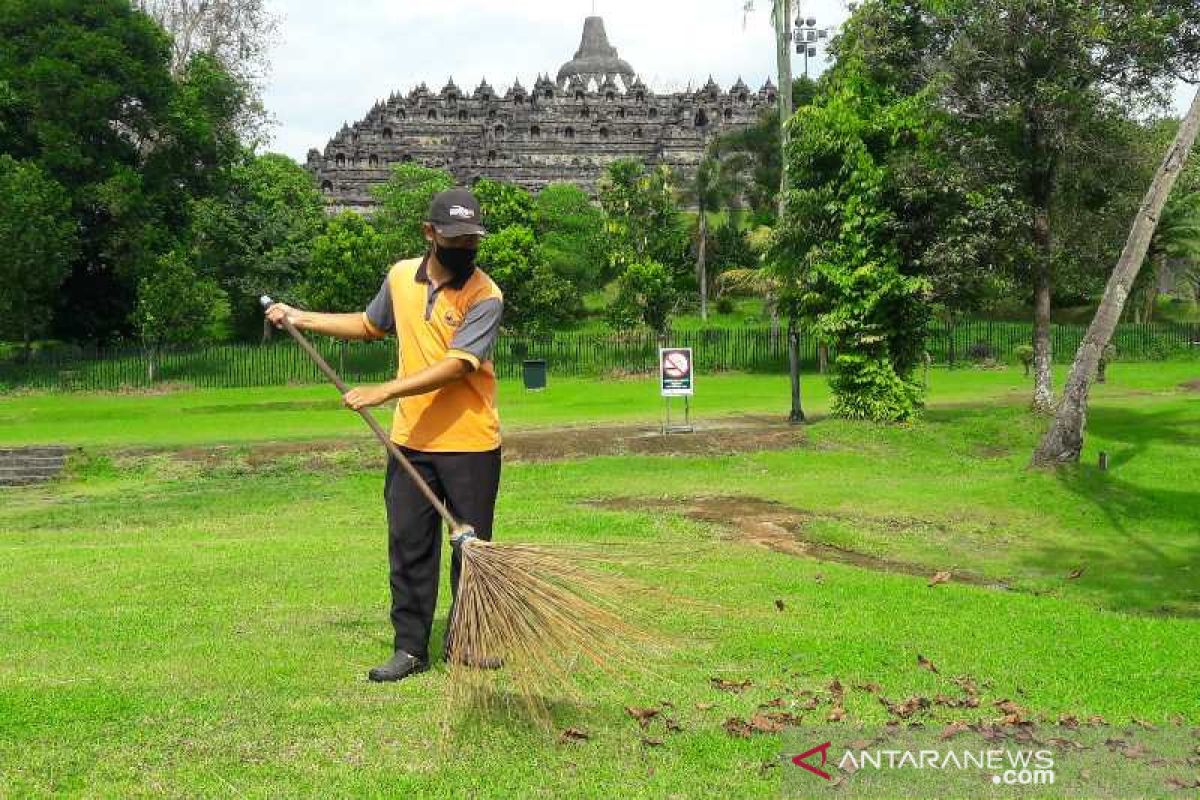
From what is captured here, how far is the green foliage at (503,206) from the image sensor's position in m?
52.2

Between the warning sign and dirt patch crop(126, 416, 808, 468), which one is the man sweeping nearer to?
dirt patch crop(126, 416, 808, 468)

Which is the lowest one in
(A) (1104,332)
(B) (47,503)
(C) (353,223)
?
(B) (47,503)

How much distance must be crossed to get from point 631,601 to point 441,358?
149cm

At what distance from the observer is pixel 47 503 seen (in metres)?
15.9

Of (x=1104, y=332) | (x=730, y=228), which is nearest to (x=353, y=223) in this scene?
(x=730, y=228)

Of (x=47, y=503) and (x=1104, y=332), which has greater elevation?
(x=1104, y=332)

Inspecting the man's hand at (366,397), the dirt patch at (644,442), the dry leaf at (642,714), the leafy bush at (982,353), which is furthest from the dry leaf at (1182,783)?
the leafy bush at (982,353)

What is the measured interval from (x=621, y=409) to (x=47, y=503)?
13.8 metres

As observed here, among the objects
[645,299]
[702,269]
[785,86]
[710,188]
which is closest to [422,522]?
[785,86]

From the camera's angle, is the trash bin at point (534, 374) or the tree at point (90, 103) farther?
the tree at point (90, 103)

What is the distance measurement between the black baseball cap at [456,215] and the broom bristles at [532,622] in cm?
150

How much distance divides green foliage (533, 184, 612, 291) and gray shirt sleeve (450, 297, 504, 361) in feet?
159

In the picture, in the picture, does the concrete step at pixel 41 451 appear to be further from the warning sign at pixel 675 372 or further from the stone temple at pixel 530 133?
the stone temple at pixel 530 133

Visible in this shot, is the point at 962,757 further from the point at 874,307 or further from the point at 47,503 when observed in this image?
the point at 874,307
